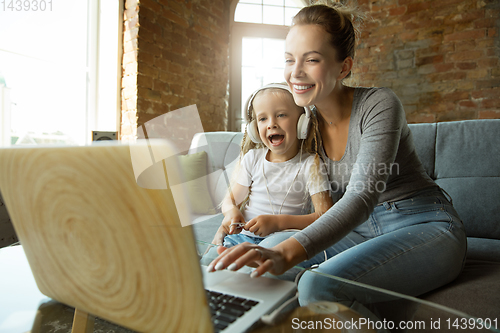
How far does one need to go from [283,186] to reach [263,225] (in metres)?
0.30

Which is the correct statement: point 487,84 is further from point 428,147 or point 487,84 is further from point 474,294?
point 474,294

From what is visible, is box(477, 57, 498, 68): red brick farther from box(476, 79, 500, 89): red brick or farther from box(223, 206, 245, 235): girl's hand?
box(223, 206, 245, 235): girl's hand

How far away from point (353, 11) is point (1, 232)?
1859mm

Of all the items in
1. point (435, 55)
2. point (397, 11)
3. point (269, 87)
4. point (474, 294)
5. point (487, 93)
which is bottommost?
point (474, 294)

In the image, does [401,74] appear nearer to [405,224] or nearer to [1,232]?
[405,224]

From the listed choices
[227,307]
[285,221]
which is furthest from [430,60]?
[227,307]

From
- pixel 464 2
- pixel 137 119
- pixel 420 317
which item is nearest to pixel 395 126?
pixel 420 317

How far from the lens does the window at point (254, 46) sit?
146 inches

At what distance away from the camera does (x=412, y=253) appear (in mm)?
866

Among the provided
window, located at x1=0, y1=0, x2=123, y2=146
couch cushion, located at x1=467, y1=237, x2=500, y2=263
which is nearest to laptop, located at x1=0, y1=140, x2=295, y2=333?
couch cushion, located at x1=467, y1=237, x2=500, y2=263

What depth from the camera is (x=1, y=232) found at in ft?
5.41

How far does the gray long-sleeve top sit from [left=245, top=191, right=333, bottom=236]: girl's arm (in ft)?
0.23

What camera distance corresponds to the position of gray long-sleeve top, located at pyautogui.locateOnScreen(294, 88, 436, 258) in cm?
75

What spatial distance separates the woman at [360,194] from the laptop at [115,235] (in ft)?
0.70
